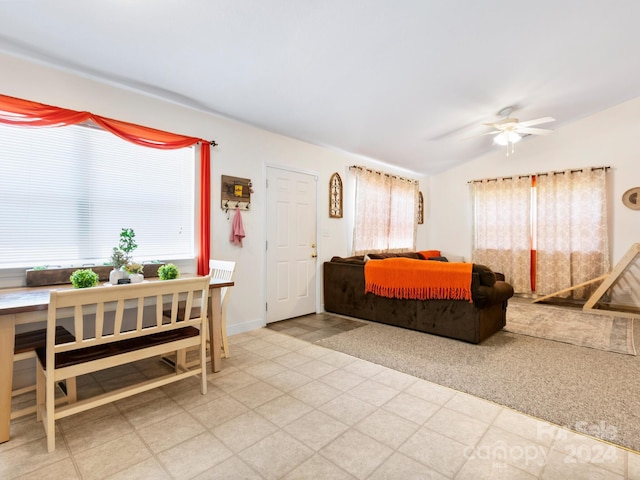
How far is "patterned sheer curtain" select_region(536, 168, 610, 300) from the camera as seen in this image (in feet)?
16.9

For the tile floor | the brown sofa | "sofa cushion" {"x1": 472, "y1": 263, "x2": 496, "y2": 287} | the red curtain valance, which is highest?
the red curtain valance

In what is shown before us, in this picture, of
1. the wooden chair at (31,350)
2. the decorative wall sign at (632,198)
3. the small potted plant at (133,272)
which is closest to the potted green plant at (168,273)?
the small potted plant at (133,272)

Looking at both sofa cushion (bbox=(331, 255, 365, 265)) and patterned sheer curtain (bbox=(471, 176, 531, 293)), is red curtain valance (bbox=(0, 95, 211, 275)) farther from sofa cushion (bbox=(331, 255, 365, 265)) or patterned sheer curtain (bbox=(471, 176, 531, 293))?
patterned sheer curtain (bbox=(471, 176, 531, 293))

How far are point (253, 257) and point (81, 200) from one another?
1.79 m

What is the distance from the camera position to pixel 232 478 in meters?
1.49

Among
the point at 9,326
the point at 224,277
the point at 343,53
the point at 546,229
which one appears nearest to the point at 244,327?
the point at 224,277

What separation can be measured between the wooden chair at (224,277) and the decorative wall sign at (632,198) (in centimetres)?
598

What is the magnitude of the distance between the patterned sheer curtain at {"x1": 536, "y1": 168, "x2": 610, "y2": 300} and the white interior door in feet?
13.5

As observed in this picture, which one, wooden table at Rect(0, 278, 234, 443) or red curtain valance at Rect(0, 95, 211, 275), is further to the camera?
red curtain valance at Rect(0, 95, 211, 275)

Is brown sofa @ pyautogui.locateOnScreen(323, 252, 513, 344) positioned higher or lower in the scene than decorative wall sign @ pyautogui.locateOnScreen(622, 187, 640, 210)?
lower

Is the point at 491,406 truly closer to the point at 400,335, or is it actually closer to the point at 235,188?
the point at 400,335

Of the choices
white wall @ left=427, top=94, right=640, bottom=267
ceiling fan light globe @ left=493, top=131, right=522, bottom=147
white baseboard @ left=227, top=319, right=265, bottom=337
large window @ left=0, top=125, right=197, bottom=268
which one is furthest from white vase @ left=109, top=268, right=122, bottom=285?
white wall @ left=427, top=94, right=640, bottom=267

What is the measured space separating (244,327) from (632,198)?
6070mm

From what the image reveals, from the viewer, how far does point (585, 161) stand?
5.31 meters
